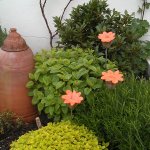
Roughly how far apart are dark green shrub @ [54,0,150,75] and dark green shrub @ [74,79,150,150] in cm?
74

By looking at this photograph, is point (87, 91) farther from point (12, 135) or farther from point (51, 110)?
point (12, 135)

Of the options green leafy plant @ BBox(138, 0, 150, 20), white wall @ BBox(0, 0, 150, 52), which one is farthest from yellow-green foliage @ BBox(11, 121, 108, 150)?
green leafy plant @ BBox(138, 0, 150, 20)

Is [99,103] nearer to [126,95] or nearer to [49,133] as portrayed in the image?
[126,95]

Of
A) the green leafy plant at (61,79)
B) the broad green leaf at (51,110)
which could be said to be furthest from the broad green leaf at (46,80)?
the broad green leaf at (51,110)

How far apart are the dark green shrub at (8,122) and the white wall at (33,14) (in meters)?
1.38

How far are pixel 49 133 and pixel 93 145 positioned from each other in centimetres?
38

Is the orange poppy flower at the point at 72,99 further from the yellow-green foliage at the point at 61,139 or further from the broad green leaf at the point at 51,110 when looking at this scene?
the broad green leaf at the point at 51,110

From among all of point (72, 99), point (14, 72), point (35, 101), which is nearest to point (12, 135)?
point (35, 101)

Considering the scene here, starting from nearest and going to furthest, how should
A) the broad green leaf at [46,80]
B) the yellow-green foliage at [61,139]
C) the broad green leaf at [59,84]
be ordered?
the yellow-green foliage at [61,139]
the broad green leaf at [59,84]
the broad green leaf at [46,80]

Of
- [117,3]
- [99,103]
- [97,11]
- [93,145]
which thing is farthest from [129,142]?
[117,3]

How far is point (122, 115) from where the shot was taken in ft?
11.3

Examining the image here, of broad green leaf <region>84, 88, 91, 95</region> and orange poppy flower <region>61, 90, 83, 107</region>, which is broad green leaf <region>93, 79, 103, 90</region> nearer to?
broad green leaf <region>84, 88, 91, 95</region>

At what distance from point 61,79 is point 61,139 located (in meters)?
0.77

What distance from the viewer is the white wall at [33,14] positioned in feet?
16.3
